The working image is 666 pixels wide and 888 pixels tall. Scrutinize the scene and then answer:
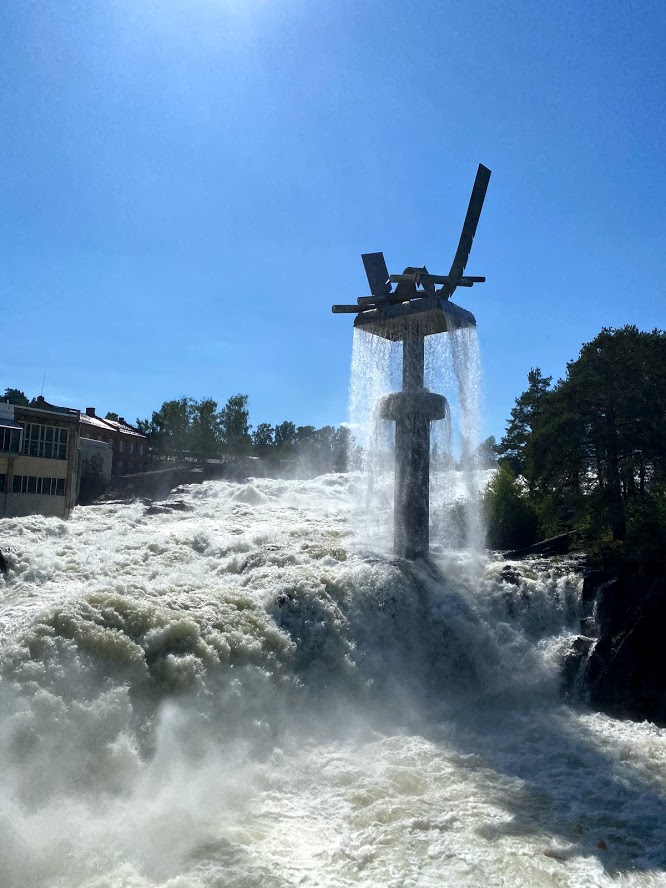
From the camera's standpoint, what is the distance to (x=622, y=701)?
1323 centimetres

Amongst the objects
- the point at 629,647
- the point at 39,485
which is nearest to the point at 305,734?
the point at 629,647

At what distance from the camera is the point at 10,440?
27922mm

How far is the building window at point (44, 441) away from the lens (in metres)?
28.8

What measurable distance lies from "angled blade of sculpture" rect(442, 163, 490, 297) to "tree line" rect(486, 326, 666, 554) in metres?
4.79

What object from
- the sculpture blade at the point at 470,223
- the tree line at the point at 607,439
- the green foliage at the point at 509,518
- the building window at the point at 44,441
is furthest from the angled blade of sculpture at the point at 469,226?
the building window at the point at 44,441

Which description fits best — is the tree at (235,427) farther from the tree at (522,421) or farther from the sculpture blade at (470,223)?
the sculpture blade at (470,223)

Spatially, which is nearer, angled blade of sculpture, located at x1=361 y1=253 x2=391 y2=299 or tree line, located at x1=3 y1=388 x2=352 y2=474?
angled blade of sculpture, located at x1=361 y1=253 x2=391 y2=299

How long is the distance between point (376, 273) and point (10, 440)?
1819 cm

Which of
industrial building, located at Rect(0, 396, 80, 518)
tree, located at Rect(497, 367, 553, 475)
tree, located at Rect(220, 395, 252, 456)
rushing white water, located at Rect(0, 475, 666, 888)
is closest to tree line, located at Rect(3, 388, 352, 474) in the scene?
tree, located at Rect(220, 395, 252, 456)

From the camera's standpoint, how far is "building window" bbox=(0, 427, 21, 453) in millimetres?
27656

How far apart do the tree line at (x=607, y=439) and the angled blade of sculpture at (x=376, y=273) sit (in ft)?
21.0

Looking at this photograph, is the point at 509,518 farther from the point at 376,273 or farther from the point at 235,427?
the point at 235,427

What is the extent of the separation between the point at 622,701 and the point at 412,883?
7.96 meters

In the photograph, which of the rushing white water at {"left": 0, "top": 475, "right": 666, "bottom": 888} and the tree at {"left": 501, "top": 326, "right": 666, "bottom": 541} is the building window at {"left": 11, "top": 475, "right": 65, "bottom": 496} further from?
the tree at {"left": 501, "top": 326, "right": 666, "bottom": 541}
